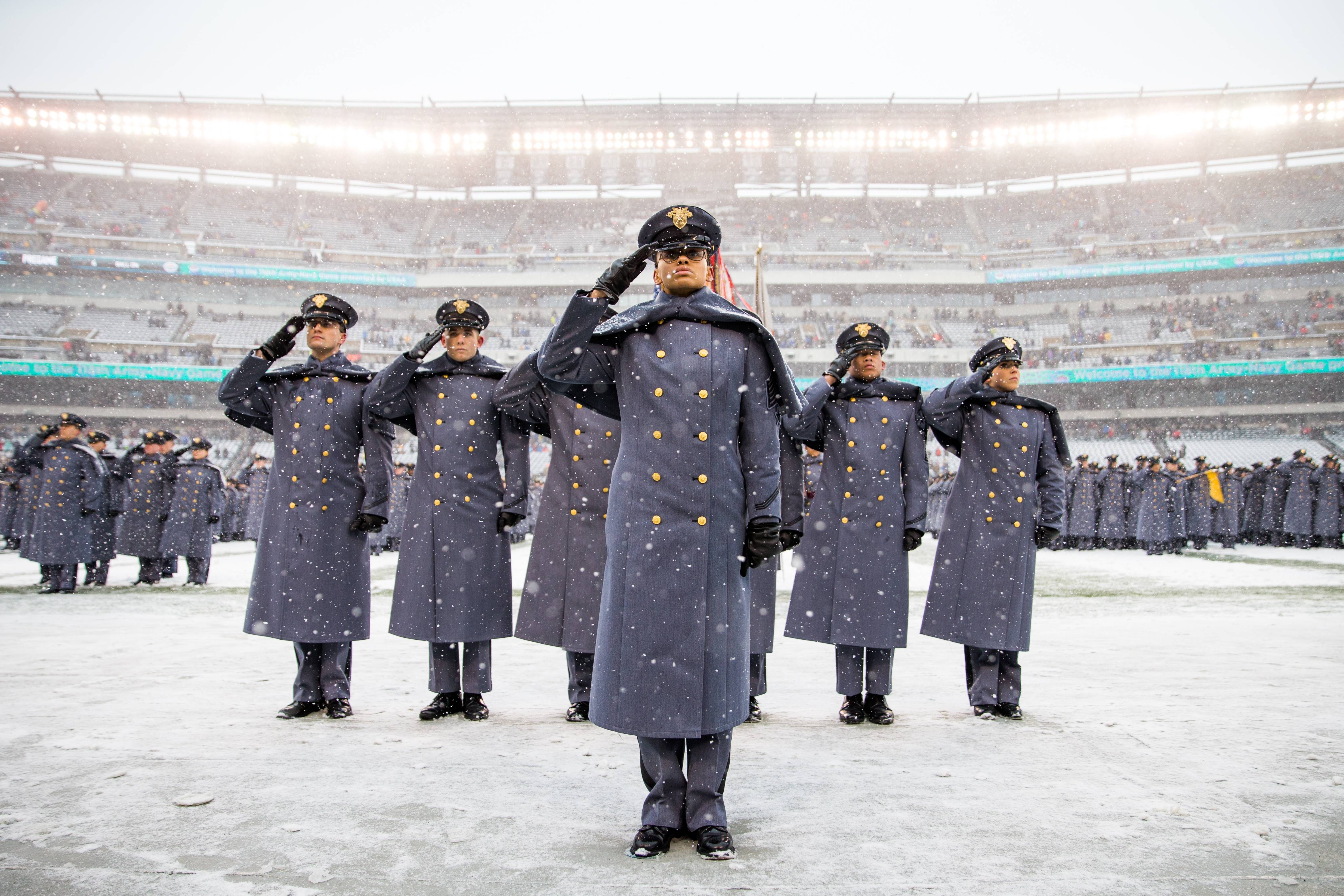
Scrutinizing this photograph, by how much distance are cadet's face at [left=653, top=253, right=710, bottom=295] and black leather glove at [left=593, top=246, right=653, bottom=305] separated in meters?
0.06

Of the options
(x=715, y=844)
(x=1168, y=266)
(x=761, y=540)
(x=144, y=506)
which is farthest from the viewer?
(x=1168, y=266)

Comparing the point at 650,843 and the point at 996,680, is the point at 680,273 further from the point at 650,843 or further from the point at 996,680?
the point at 996,680

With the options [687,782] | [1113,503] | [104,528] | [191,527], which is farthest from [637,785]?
[1113,503]

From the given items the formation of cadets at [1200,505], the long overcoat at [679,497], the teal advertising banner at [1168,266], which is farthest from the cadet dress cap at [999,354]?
the teal advertising banner at [1168,266]

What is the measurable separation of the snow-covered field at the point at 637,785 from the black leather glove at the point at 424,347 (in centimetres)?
169

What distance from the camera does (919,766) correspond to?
128 inches

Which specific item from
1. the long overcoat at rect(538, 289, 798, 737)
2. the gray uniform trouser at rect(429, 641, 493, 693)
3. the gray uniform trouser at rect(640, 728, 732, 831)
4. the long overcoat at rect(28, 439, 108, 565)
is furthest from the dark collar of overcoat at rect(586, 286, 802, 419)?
the long overcoat at rect(28, 439, 108, 565)

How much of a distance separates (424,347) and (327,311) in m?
0.59

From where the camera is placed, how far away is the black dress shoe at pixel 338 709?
4.02m

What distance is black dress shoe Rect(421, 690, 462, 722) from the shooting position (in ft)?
13.1

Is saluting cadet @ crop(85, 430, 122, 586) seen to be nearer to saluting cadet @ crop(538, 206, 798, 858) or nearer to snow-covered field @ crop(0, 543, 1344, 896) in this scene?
snow-covered field @ crop(0, 543, 1344, 896)

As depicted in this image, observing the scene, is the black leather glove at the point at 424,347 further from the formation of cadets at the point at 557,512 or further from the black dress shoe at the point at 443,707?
the black dress shoe at the point at 443,707

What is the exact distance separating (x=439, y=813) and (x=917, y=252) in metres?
41.9

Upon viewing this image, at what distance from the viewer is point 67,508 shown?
9562mm
